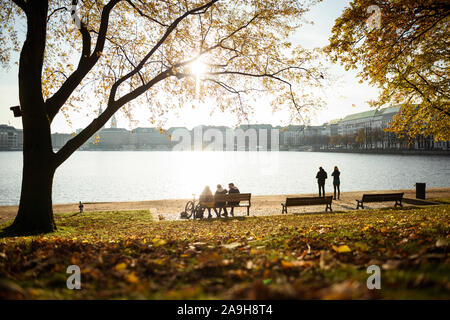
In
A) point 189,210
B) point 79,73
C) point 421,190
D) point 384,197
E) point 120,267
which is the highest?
point 79,73

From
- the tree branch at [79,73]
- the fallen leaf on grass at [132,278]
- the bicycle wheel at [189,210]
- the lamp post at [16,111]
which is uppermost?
the tree branch at [79,73]

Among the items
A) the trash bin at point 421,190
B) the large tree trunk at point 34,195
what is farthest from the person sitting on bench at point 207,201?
the trash bin at point 421,190

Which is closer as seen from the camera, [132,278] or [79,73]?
[132,278]

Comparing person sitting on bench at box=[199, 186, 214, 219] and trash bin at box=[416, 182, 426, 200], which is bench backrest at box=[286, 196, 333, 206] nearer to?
person sitting on bench at box=[199, 186, 214, 219]

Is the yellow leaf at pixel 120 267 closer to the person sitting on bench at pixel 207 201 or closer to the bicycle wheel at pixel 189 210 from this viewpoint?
the person sitting on bench at pixel 207 201

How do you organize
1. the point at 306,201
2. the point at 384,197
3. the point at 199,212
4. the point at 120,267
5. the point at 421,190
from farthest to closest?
the point at 421,190, the point at 384,197, the point at 306,201, the point at 199,212, the point at 120,267

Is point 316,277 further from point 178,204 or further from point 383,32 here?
point 178,204

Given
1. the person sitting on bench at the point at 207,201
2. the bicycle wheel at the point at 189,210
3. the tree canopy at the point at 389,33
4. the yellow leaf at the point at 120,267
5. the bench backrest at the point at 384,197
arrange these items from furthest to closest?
the bench backrest at the point at 384,197 < the bicycle wheel at the point at 189,210 < the person sitting on bench at the point at 207,201 < the tree canopy at the point at 389,33 < the yellow leaf at the point at 120,267

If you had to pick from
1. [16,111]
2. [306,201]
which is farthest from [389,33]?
[16,111]

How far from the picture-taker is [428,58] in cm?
1486

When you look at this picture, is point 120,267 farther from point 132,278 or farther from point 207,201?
point 207,201

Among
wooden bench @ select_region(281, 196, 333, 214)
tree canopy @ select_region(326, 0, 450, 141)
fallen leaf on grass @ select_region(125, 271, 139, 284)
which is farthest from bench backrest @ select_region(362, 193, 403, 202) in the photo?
fallen leaf on grass @ select_region(125, 271, 139, 284)

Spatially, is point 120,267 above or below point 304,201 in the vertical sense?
above

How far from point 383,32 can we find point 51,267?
10.7 meters
